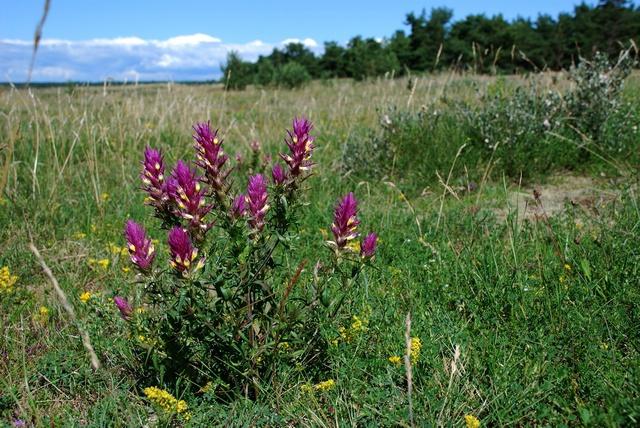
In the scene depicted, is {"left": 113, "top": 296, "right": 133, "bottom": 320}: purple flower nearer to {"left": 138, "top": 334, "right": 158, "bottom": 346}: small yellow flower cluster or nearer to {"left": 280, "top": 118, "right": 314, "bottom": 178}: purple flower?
{"left": 138, "top": 334, "right": 158, "bottom": 346}: small yellow flower cluster

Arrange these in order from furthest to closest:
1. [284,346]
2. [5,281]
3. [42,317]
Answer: [5,281], [42,317], [284,346]

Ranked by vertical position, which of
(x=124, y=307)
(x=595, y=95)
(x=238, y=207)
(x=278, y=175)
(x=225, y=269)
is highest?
(x=595, y=95)

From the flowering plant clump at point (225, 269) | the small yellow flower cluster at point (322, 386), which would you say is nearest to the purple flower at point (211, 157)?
the flowering plant clump at point (225, 269)

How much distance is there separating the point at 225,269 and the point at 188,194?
0.31 meters

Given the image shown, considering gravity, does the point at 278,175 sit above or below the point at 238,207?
above

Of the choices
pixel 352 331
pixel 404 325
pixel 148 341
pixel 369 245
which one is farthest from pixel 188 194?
pixel 404 325

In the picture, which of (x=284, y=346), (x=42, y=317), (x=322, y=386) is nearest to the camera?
(x=322, y=386)

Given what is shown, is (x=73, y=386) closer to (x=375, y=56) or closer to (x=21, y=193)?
(x=21, y=193)

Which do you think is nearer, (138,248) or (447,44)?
(138,248)

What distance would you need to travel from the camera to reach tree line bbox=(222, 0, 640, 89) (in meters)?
32.3

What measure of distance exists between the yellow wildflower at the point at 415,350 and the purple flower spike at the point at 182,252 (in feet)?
3.05

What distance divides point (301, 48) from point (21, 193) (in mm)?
50582

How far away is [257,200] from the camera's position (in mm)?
1903

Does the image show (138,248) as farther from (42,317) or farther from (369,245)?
(42,317)
